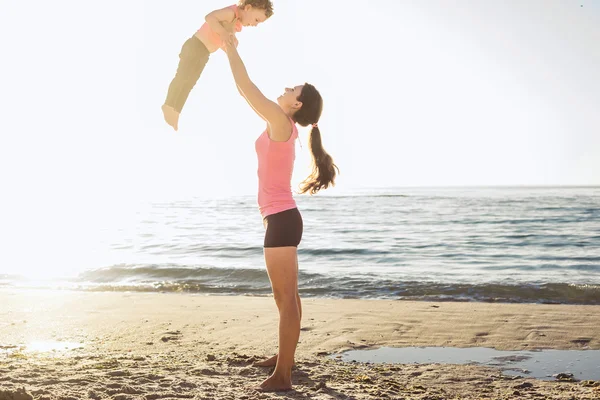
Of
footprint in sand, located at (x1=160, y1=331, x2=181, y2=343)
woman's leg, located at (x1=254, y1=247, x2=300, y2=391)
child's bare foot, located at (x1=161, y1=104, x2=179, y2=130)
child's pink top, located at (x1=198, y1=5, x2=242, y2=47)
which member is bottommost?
footprint in sand, located at (x1=160, y1=331, x2=181, y2=343)

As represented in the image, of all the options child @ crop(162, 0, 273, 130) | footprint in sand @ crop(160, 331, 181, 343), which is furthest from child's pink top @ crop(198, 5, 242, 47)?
footprint in sand @ crop(160, 331, 181, 343)

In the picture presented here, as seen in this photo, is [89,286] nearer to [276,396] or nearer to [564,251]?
[276,396]

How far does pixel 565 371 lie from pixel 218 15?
3735mm

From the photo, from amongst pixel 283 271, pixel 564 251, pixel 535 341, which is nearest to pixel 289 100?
pixel 283 271

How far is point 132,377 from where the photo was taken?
13.4 ft

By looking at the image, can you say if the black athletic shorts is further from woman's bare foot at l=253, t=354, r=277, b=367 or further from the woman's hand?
woman's bare foot at l=253, t=354, r=277, b=367

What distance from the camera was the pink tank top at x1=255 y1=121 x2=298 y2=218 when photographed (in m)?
3.67

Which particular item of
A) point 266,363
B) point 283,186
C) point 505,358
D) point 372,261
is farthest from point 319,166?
point 372,261

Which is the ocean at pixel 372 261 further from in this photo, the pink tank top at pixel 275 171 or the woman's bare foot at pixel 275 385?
the pink tank top at pixel 275 171

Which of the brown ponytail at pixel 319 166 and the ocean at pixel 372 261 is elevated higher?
the brown ponytail at pixel 319 166

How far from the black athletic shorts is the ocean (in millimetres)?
6036

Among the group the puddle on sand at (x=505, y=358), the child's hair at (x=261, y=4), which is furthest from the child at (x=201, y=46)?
the puddle on sand at (x=505, y=358)

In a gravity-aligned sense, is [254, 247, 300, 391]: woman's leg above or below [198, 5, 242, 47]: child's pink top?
below

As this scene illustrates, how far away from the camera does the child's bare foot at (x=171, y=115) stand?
3730mm
